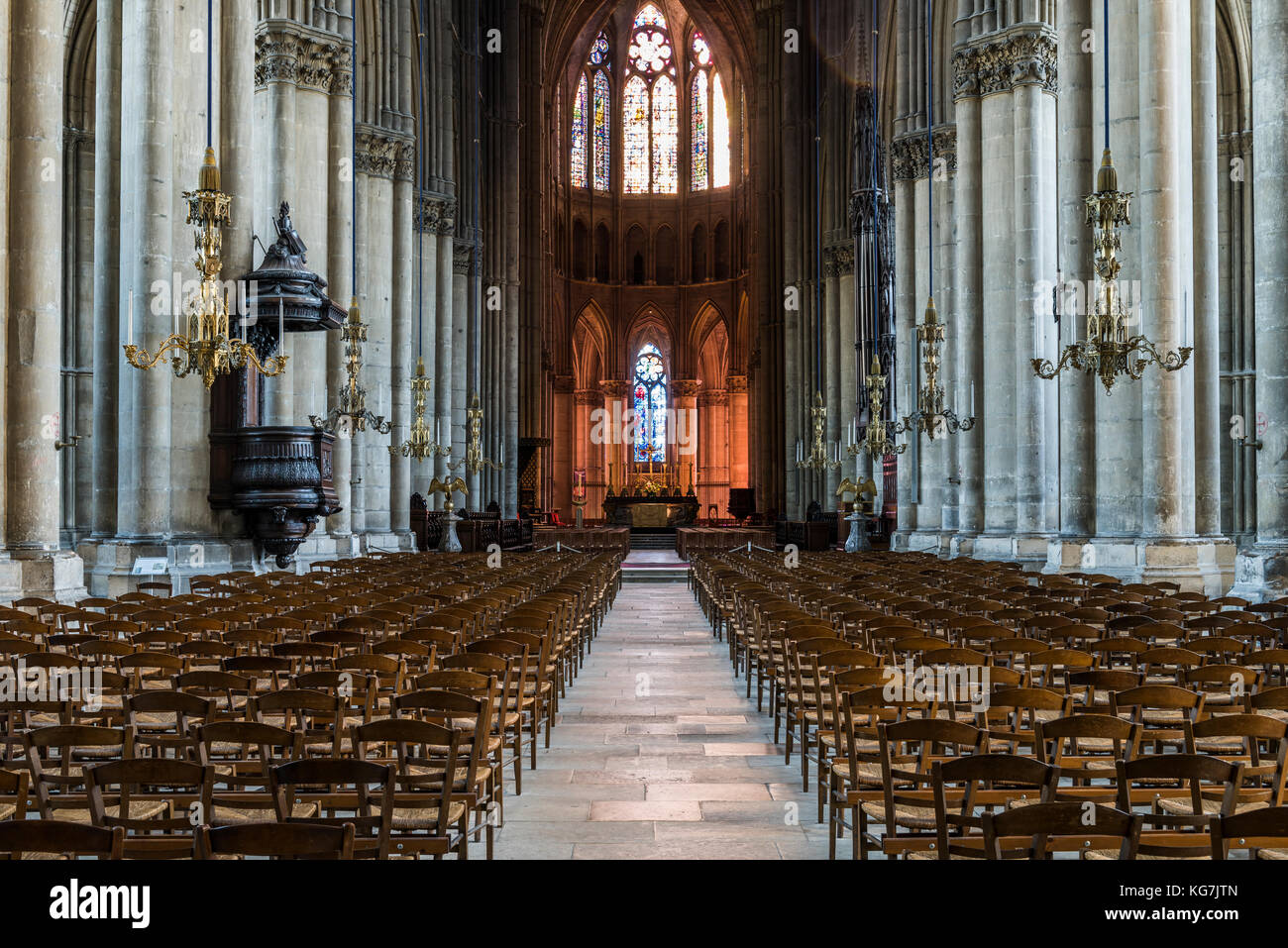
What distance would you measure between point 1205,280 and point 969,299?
317 inches

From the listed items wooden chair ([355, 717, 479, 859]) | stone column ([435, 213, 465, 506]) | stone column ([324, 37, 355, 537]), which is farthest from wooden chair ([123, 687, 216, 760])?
stone column ([435, 213, 465, 506])

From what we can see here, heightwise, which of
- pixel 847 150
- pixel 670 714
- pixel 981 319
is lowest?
pixel 670 714

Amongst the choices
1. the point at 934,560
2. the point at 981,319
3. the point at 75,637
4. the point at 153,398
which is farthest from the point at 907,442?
the point at 75,637

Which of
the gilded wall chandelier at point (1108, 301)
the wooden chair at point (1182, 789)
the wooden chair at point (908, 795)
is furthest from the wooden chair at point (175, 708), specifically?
the gilded wall chandelier at point (1108, 301)

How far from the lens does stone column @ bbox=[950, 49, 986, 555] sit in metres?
25.7

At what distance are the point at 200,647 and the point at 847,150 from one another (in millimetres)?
40818

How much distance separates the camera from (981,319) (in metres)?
25.9

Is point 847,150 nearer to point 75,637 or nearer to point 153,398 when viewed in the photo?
point 153,398

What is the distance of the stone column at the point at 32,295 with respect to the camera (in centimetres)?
1421

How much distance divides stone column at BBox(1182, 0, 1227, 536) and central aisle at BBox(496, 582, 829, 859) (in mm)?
8068

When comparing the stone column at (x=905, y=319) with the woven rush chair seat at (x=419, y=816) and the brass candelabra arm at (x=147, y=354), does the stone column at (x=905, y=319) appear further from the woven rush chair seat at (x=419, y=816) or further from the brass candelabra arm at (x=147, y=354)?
the woven rush chair seat at (x=419, y=816)

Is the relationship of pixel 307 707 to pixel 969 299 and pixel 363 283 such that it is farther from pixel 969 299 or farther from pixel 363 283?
pixel 363 283

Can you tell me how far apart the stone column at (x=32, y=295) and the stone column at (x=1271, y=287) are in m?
14.1
